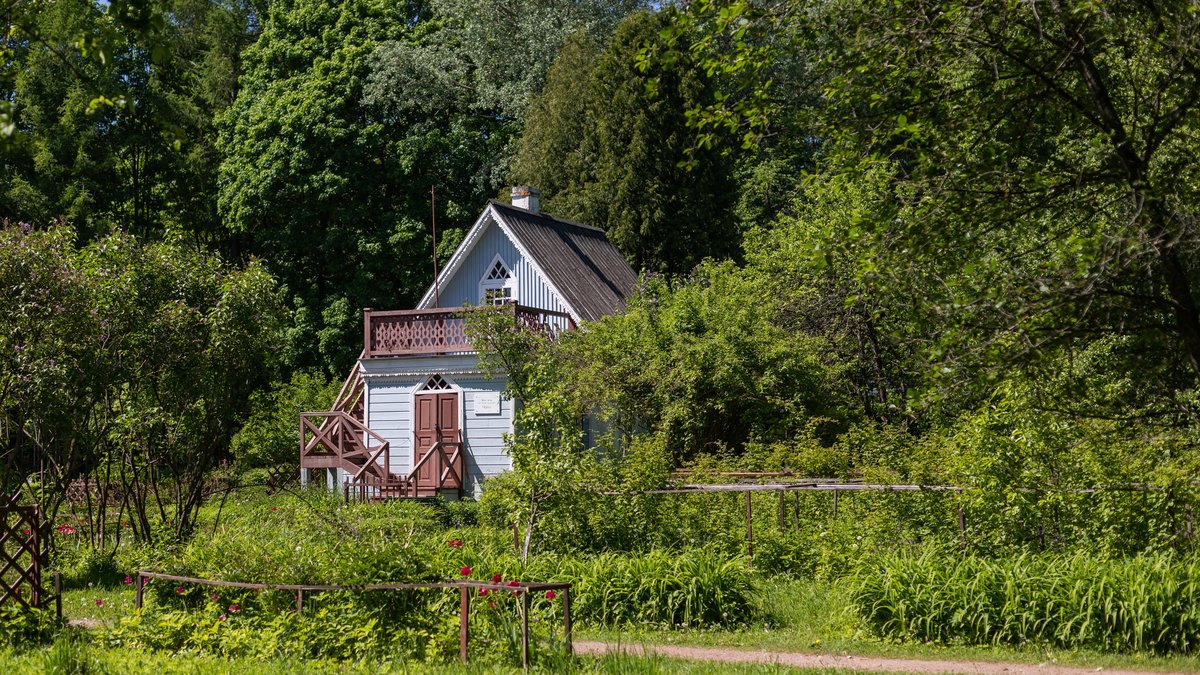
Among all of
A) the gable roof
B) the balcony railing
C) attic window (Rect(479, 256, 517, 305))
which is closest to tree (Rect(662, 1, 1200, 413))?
the balcony railing

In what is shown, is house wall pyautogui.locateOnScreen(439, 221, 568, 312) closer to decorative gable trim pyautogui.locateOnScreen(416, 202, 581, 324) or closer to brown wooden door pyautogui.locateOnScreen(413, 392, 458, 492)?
decorative gable trim pyautogui.locateOnScreen(416, 202, 581, 324)

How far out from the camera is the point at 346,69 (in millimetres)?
41438

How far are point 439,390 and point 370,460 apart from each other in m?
2.24

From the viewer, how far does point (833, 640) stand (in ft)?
38.3

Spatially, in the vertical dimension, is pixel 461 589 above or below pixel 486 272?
below

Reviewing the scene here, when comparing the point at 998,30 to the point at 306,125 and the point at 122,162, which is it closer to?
the point at 306,125

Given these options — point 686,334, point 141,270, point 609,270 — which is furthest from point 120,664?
point 609,270

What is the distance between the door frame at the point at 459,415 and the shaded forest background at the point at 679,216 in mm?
3445

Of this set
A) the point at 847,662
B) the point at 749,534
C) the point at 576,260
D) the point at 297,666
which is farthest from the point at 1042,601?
the point at 576,260

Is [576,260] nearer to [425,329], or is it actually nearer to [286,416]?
[425,329]

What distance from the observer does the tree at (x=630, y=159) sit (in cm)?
3709

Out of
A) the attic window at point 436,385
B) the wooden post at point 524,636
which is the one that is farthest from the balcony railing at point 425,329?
the wooden post at point 524,636

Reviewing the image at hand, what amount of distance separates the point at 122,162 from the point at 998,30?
120 ft

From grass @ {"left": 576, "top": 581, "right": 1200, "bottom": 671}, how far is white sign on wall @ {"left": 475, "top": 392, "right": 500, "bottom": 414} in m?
14.5
